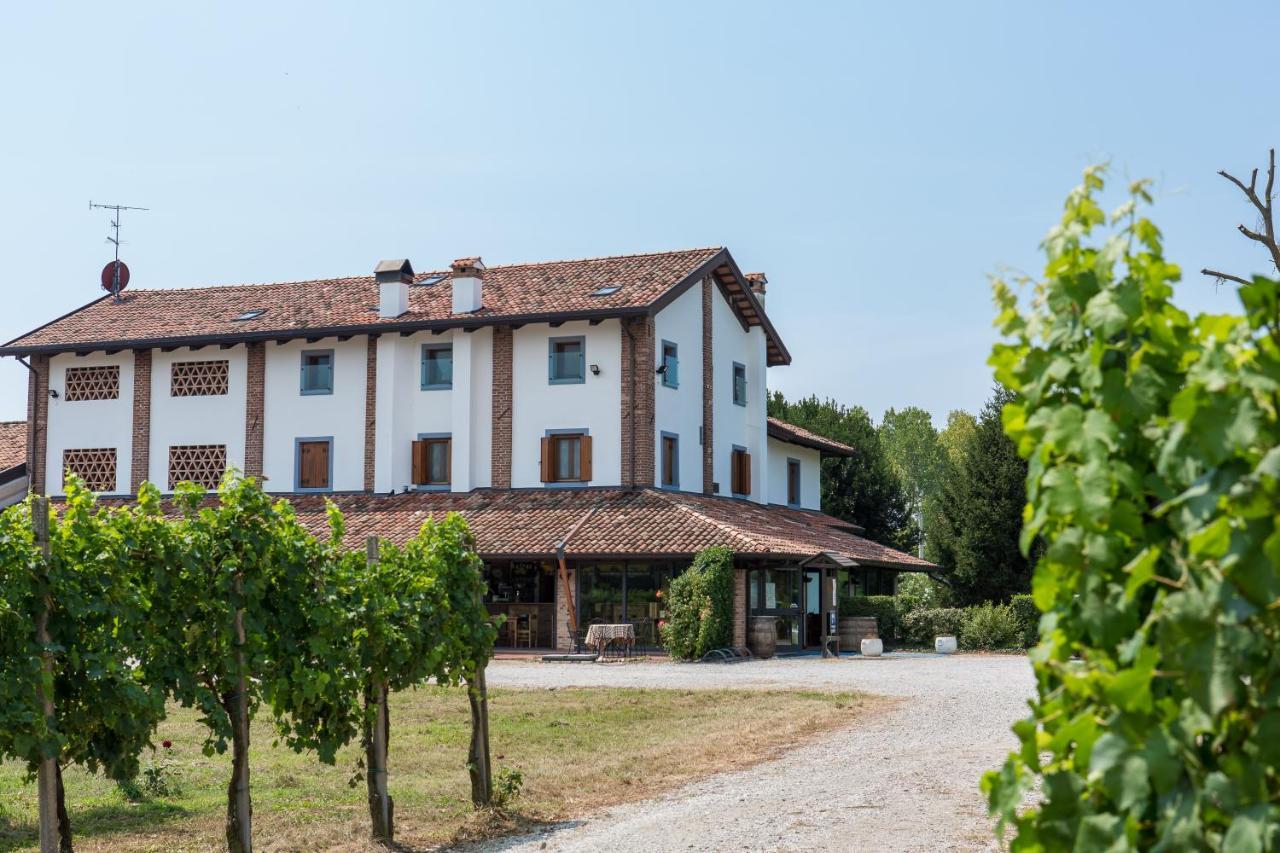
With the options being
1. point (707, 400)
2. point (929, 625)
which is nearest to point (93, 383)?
point (707, 400)

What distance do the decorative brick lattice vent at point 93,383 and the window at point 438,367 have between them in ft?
30.2

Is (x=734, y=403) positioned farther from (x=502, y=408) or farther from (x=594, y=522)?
(x=594, y=522)

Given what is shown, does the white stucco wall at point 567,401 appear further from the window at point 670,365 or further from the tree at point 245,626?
the tree at point 245,626

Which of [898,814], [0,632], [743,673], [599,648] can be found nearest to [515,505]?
[599,648]

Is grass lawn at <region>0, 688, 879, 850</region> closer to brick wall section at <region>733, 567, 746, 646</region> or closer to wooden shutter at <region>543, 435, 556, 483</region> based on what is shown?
brick wall section at <region>733, 567, 746, 646</region>

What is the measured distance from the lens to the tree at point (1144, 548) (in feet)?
7.88

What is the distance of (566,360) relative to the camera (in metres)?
34.9

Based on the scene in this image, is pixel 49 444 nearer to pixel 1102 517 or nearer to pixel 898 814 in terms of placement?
pixel 898 814

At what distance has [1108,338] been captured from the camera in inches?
114

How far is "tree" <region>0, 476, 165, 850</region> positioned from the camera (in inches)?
297

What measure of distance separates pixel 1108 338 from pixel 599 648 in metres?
27.5

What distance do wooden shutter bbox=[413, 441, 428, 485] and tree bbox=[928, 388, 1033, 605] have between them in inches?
628

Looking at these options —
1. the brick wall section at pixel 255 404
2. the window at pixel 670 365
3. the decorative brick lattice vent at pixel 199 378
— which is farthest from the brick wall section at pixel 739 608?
the decorative brick lattice vent at pixel 199 378

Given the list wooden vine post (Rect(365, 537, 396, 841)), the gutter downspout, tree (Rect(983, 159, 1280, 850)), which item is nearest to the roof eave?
the gutter downspout
